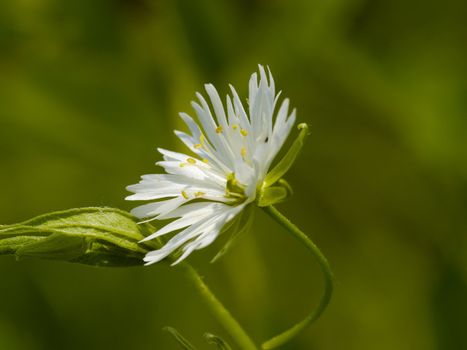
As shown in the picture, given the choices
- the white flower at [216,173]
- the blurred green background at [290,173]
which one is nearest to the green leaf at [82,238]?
the white flower at [216,173]

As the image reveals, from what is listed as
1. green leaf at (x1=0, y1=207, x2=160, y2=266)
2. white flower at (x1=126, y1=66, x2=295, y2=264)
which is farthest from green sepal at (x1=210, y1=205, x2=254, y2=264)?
green leaf at (x1=0, y1=207, x2=160, y2=266)

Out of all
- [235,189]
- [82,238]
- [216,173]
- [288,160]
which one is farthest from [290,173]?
[82,238]

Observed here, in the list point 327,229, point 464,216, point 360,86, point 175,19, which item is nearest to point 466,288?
point 464,216

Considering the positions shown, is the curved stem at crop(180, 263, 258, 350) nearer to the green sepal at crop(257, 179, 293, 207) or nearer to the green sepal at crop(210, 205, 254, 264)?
the green sepal at crop(210, 205, 254, 264)

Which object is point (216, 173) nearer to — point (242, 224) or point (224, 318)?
point (242, 224)

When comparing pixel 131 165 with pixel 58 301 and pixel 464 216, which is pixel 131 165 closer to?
pixel 58 301

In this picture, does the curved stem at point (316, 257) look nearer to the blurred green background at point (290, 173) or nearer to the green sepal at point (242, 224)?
the green sepal at point (242, 224)
